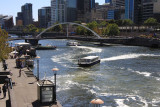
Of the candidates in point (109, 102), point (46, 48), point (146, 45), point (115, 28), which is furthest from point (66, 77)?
point (115, 28)

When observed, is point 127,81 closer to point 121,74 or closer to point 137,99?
point 121,74

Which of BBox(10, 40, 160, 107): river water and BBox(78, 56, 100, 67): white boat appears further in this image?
BBox(78, 56, 100, 67): white boat

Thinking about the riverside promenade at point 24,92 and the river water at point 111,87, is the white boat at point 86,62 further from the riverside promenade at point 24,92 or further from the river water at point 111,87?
the riverside promenade at point 24,92

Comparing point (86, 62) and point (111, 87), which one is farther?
point (86, 62)

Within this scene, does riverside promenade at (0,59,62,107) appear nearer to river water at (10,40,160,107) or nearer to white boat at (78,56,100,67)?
river water at (10,40,160,107)

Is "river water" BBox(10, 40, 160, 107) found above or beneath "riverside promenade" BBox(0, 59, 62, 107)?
beneath

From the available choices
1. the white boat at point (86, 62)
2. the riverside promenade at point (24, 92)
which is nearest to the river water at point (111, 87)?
the riverside promenade at point (24, 92)

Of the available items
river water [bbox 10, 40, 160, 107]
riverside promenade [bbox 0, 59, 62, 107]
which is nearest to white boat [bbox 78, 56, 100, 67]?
river water [bbox 10, 40, 160, 107]

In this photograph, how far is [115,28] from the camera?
16712 centimetres

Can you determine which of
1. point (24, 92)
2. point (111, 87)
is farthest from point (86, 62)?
point (24, 92)

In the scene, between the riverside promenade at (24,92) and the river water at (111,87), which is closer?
the riverside promenade at (24,92)

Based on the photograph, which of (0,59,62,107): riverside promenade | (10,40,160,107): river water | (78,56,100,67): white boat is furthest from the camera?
(78,56,100,67): white boat

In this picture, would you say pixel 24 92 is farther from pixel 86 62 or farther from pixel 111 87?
pixel 86 62

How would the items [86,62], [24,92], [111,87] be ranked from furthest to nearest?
[86,62], [111,87], [24,92]
